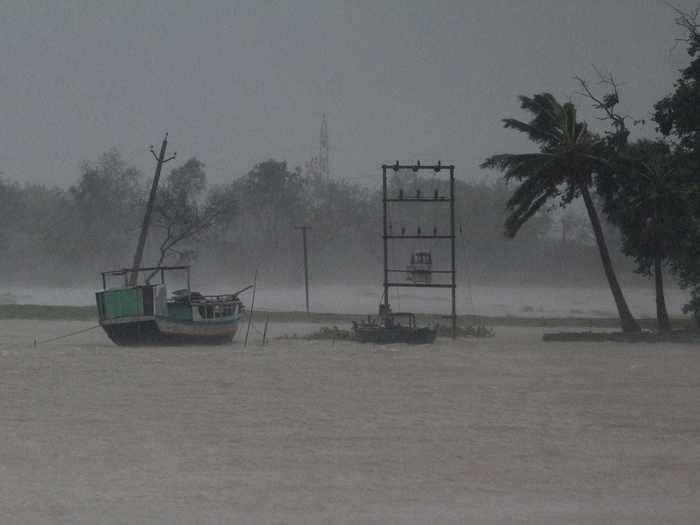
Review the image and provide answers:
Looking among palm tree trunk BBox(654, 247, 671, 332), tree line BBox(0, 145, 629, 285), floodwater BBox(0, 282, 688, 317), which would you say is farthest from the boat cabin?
tree line BBox(0, 145, 629, 285)

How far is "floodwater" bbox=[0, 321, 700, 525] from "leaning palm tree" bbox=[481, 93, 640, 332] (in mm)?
12136

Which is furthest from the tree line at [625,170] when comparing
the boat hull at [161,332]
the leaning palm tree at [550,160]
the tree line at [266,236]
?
the tree line at [266,236]

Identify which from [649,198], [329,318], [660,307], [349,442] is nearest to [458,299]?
[329,318]

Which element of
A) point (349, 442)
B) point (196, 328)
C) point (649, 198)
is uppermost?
point (649, 198)

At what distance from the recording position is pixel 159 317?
3712 centimetres

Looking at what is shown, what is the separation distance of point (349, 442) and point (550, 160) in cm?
2526

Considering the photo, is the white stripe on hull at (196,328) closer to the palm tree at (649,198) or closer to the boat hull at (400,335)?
the boat hull at (400,335)

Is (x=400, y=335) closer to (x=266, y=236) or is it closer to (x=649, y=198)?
(x=649, y=198)

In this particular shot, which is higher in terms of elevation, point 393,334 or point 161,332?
point 161,332

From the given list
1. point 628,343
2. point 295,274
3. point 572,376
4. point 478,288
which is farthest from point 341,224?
point 572,376

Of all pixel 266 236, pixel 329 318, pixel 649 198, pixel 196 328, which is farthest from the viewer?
pixel 266 236

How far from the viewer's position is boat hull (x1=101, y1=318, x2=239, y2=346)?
37094 millimetres

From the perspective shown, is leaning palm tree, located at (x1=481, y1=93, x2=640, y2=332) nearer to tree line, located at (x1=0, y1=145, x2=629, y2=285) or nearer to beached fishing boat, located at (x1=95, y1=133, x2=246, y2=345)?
beached fishing boat, located at (x1=95, y1=133, x2=246, y2=345)

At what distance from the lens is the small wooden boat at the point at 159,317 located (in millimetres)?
37094
